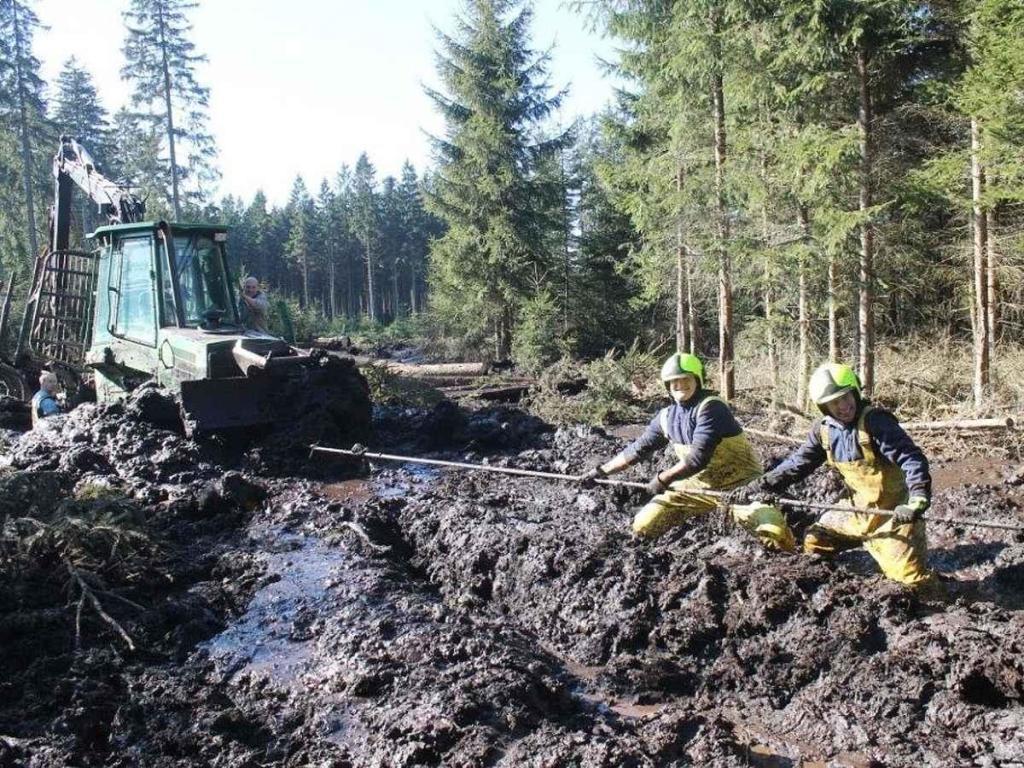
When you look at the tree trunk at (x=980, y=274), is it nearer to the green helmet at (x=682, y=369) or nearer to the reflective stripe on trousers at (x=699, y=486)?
the reflective stripe on trousers at (x=699, y=486)

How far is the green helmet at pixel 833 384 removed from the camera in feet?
17.2

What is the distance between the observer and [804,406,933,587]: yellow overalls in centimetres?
518

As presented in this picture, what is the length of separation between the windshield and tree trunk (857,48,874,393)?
8.56 meters

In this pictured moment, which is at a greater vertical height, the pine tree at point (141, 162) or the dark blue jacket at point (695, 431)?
the pine tree at point (141, 162)

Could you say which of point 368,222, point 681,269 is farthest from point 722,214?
point 368,222

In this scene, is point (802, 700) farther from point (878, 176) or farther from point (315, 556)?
point (878, 176)

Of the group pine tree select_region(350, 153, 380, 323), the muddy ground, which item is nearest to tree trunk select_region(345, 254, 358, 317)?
pine tree select_region(350, 153, 380, 323)

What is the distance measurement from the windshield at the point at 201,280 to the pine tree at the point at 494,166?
13563 millimetres

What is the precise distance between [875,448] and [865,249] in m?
6.81

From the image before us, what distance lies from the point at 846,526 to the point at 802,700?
83.4 inches

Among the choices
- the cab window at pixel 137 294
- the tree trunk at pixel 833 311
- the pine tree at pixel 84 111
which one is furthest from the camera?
the pine tree at pixel 84 111

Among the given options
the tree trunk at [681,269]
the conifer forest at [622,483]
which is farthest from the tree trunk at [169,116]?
the tree trunk at [681,269]

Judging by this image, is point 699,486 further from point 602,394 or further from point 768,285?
point 768,285

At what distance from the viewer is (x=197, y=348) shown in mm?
8656
